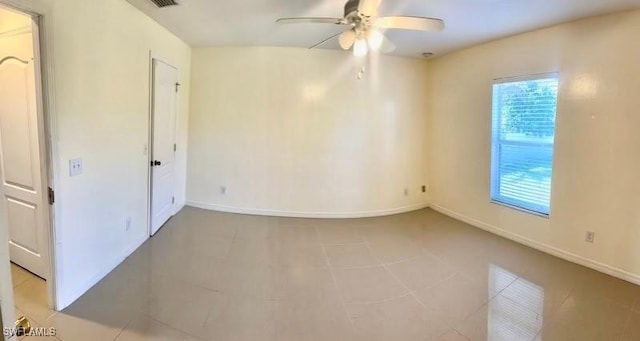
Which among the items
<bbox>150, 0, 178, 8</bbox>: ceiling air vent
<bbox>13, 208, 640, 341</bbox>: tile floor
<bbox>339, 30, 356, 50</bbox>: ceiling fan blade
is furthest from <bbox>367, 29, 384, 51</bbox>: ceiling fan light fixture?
<bbox>13, 208, 640, 341</bbox>: tile floor

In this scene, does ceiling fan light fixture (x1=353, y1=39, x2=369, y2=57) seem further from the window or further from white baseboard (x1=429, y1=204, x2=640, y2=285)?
white baseboard (x1=429, y1=204, x2=640, y2=285)

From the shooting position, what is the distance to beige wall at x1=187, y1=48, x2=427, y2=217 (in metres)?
4.33

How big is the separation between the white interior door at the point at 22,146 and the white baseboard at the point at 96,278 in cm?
30

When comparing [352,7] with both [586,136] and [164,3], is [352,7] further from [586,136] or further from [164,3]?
[586,136]

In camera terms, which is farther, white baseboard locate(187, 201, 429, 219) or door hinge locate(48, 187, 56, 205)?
Result: white baseboard locate(187, 201, 429, 219)

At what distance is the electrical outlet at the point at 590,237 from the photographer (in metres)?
3.01

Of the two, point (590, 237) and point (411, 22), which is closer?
point (411, 22)

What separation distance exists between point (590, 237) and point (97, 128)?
457 centimetres

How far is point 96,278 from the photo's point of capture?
2.50 m

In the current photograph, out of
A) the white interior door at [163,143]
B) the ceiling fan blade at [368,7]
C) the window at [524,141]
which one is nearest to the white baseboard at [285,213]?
the white interior door at [163,143]

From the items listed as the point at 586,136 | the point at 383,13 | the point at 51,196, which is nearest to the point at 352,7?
the point at 383,13

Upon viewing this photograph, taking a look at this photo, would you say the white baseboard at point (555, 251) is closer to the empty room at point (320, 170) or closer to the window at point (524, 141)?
the empty room at point (320, 170)

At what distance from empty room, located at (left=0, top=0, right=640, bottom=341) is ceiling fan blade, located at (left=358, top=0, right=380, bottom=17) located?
0.06 feet

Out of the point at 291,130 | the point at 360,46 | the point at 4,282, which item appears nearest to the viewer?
the point at 4,282
